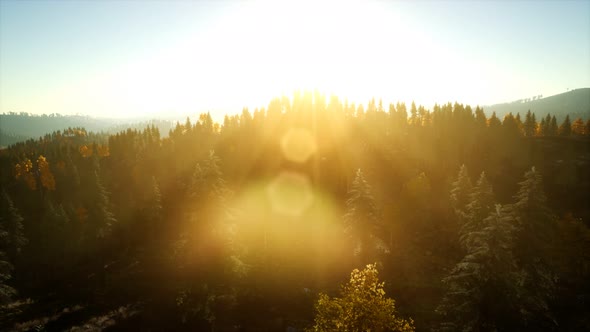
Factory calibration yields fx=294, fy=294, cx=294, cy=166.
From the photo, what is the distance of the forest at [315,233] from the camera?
20531mm

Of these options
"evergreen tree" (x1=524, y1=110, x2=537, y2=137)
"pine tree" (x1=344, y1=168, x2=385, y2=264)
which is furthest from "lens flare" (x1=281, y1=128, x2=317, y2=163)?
"evergreen tree" (x1=524, y1=110, x2=537, y2=137)

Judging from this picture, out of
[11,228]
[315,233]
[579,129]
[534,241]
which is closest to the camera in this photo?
[534,241]

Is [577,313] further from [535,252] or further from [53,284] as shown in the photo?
[53,284]

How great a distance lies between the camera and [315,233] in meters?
55.1

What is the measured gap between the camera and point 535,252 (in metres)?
26.0

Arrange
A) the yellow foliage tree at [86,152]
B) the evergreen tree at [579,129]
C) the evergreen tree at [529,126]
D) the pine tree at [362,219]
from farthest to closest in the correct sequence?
the yellow foliage tree at [86,152]
the evergreen tree at [579,129]
the evergreen tree at [529,126]
the pine tree at [362,219]

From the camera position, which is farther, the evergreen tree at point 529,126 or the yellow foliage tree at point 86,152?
the yellow foliage tree at point 86,152

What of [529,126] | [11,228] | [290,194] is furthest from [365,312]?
[529,126]

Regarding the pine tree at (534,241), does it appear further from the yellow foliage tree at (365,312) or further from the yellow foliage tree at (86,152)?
the yellow foliage tree at (86,152)

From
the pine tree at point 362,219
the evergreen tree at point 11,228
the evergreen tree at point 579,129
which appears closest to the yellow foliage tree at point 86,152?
the evergreen tree at point 11,228

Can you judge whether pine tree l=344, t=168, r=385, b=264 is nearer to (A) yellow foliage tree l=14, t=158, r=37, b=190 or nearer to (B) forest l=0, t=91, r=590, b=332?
(B) forest l=0, t=91, r=590, b=332

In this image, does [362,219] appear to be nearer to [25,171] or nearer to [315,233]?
[315,233]

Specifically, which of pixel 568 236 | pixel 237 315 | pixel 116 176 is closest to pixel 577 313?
pixel 568 236

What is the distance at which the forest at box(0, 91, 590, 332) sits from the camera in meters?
20.5
